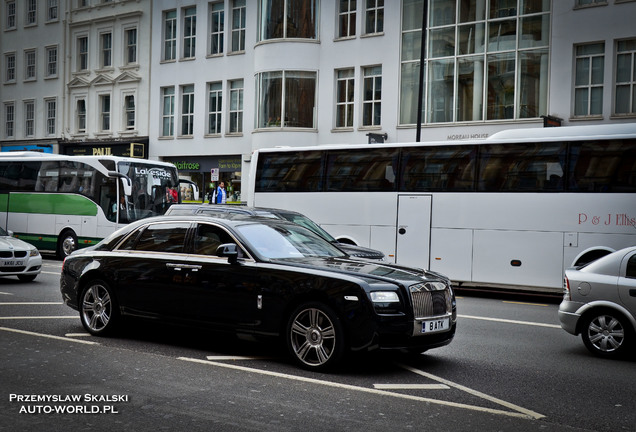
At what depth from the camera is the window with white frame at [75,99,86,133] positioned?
1751 inches

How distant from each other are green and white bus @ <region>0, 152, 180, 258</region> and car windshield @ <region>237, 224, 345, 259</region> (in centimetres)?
1562

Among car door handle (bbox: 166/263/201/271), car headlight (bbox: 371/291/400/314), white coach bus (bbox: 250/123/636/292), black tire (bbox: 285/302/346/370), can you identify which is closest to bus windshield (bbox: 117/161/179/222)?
white coach bus (bbox: 250/123/636/292)

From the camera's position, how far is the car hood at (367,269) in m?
7.86

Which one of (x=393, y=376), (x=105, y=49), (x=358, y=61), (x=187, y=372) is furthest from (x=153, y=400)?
(x=105, y=49)

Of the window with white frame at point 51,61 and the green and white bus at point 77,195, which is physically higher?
the window with white frame at point 51,61

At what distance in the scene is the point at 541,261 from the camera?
54.0 ft

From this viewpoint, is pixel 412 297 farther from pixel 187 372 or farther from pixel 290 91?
pixel 290 91

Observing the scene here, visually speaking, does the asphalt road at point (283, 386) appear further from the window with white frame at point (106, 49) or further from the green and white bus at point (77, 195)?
the window with white frame at point (106, 49)

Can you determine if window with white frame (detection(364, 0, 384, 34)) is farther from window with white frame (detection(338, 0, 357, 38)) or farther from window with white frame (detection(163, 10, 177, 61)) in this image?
window with white frame (detection(163, 10, 177, 61))

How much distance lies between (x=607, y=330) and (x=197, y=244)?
16.6 feet

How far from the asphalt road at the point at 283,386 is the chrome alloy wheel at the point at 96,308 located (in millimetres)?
200

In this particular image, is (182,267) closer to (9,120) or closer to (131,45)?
(131,45)

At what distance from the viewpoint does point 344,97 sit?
33.2 metres

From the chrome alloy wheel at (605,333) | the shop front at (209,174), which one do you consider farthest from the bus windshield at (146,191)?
the chrome alloy wheel at (605,333)
